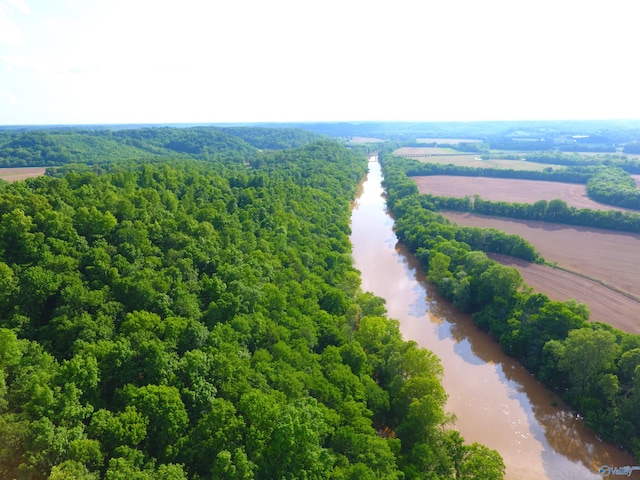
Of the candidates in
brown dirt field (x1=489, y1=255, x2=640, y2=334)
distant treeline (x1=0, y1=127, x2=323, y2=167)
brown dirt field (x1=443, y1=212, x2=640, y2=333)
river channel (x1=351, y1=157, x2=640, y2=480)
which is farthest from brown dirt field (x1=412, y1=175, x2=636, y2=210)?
distant treeline (x1=0, y1=127, x2=323, y2=167)

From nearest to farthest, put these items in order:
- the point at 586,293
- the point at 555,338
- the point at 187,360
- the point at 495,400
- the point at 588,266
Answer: the point at 187,360 → the point at 495,400 → the point at 555,338 → the point at 586,293 → the point at 588,266

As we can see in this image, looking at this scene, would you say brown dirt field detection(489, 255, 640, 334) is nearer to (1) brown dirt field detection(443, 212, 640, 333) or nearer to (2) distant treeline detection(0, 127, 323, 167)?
(1) brown dirt field detection(443, 212, 640, 333)

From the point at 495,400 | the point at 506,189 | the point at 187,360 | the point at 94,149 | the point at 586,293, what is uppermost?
the point at 94,149

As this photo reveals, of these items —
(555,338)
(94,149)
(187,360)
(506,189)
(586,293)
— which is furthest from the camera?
(94,149)

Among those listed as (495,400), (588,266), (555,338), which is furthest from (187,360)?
(588,266)

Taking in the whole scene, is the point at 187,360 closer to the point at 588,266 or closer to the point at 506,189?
the point at 588,266

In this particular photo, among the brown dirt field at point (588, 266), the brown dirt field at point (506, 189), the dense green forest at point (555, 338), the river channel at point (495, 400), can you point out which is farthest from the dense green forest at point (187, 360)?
the brown dirt field at point (506, 189)

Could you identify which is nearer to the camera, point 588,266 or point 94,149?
point 588,266

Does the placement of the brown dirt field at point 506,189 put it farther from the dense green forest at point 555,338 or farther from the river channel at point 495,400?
the river channel at point 495,400
